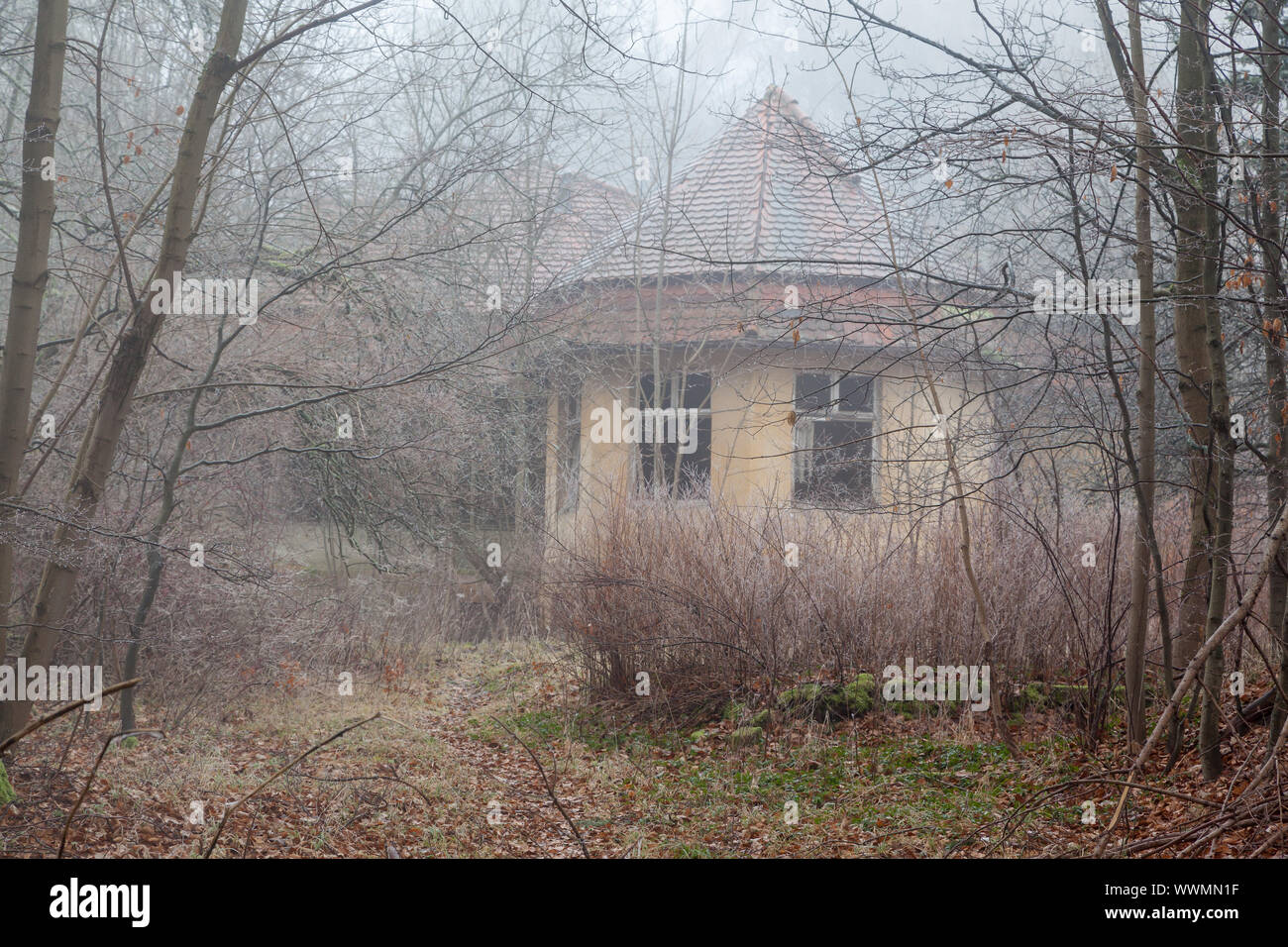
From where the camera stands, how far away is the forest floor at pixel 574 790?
6172mm

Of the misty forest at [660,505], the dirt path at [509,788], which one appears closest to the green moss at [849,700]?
the misty forest at [660,505]

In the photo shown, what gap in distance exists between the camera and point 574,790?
26.5ft

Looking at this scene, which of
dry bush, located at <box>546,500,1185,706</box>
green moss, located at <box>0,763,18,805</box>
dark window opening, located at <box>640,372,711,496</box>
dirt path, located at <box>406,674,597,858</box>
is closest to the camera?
green moss, located at <box>0,763,18,805</box>

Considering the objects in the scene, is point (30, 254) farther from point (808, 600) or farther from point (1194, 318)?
point (1194, 318)

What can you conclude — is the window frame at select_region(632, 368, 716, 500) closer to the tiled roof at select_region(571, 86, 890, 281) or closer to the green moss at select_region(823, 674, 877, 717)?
the tiled roof at select_region(571, 86, 890, 281)

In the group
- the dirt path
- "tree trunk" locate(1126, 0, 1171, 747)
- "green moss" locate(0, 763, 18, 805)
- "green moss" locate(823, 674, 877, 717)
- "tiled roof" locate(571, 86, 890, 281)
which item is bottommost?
the dirt path

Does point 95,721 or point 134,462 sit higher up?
point 134,462

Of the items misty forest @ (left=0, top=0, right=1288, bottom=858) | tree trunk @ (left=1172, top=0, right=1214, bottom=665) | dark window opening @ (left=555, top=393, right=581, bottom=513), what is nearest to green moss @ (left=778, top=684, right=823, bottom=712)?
misty forest @ (left=0, top=0, right=1288, bottom=858)

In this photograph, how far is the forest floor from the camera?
617 cm

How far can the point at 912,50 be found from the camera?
880 cm

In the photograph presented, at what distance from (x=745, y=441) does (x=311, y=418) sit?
7845 millimetres
